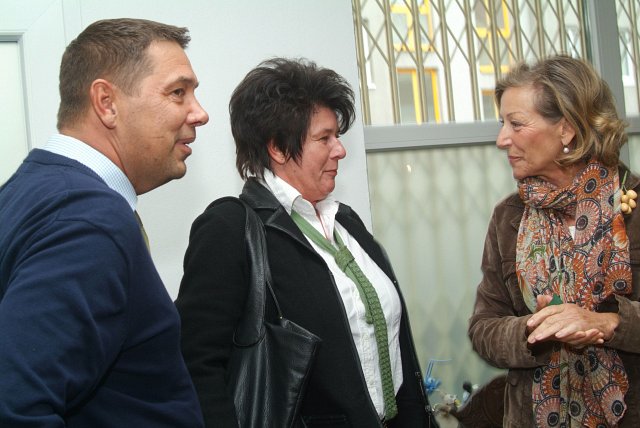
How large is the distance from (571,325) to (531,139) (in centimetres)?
54

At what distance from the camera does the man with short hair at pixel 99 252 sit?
95cm

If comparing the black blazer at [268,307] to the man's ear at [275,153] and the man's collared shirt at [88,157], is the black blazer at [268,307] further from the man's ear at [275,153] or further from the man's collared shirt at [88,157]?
the man's collared shirt at [88,157]

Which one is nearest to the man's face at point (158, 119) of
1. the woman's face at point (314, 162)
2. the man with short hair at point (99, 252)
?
the man with short hair at point (99, 252)

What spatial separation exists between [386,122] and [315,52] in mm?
520

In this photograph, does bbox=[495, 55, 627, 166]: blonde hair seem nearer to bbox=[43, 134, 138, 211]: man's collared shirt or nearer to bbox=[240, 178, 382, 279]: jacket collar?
bbox=[240, 178, 382, 279]: jacket collar

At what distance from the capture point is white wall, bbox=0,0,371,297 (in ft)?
7.98

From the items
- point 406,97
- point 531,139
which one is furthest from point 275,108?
point 406,97

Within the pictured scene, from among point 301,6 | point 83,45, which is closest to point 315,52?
point 301,6

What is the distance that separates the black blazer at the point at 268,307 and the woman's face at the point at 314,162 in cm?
9

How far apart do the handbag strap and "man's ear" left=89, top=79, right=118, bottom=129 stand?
533 mm

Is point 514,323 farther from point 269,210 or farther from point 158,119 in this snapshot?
point 158,119

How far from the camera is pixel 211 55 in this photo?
2.62 m

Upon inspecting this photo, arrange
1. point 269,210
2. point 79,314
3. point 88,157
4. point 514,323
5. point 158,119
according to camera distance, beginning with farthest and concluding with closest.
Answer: point 514,323 < point 269,210 < point 158,119 < point 88,157 < point 79,314

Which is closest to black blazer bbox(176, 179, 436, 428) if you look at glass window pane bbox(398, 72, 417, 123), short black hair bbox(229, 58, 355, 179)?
short black hair bbox(229, 58, 355, 179)
